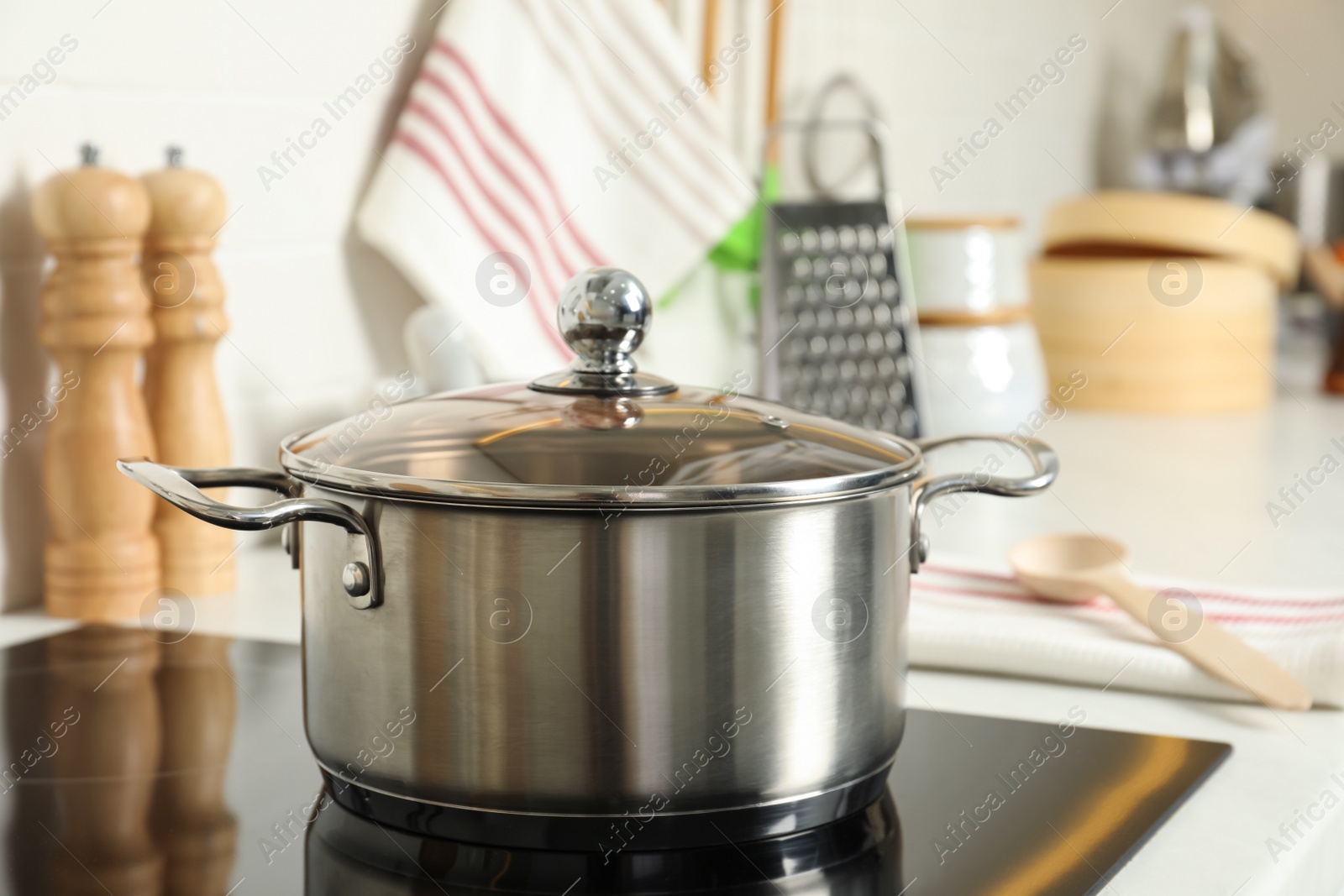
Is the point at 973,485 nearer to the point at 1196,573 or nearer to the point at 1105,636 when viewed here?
the point at 1105,636

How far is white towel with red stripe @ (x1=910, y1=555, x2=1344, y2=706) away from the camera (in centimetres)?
65

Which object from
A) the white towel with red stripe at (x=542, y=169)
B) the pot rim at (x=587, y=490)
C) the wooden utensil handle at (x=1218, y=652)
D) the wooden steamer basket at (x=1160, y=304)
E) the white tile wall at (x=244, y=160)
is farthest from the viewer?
the wooden steamer basket at (x=1160, y=304)

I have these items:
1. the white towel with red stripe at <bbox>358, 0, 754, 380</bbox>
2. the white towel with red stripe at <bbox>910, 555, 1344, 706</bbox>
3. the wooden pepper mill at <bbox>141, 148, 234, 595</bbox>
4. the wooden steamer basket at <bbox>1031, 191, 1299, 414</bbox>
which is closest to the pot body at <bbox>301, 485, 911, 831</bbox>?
the white towel with red stripe at <bbox>910, 555, 1344, 706</bbox>

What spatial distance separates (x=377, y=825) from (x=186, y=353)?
0.42 meters

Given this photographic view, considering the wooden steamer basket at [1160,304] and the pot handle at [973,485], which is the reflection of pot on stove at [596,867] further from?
the wooden steamer basket at [1160,304]

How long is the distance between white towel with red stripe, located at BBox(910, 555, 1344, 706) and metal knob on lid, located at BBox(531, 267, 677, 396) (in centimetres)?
26

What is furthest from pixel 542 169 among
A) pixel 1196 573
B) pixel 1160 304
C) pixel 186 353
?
pixel 1160 304

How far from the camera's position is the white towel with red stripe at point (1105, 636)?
2.14 feet

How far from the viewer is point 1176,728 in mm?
618

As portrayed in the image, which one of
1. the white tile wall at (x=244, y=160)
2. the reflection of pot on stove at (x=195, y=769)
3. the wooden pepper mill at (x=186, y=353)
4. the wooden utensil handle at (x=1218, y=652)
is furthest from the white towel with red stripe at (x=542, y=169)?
the wooden utensil handle at (x=1218, y=652)

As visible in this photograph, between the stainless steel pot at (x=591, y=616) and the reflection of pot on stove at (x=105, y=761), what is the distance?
0.08 meters

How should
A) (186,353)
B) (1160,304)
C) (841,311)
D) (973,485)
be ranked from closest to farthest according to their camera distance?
1. (973,485)
2. (186,353)
3. (841,311)
4. (1160,304)

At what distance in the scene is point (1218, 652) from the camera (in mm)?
654

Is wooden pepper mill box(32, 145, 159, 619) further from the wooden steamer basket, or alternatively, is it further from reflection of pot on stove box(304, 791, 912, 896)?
the wooden steamer basket
